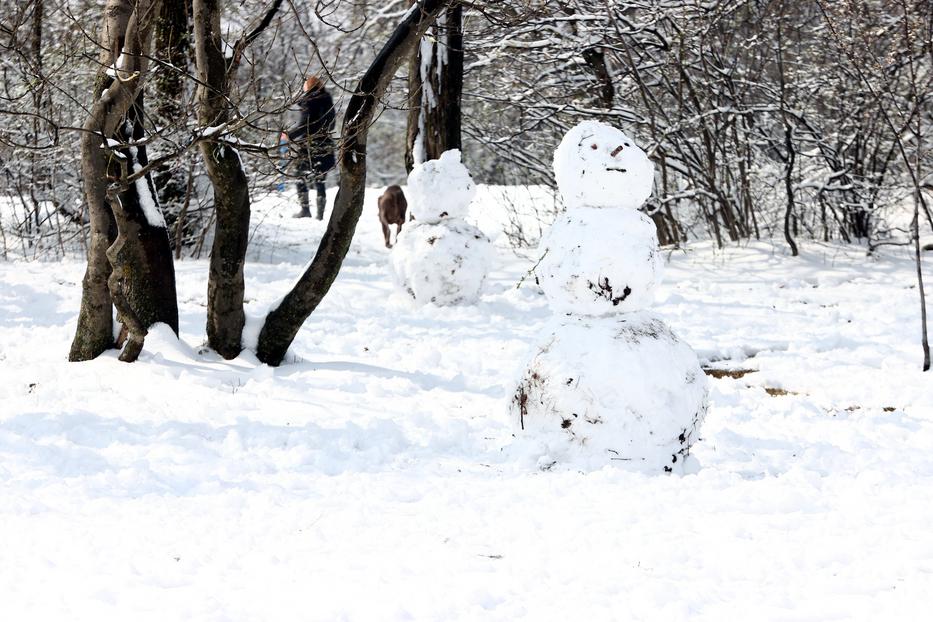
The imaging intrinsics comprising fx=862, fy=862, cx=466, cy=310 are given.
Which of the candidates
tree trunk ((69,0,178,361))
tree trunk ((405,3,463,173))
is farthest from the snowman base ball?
tree trunk ((405,3,463,173))

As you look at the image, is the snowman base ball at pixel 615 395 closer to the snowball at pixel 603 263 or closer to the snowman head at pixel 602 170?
the snowball at pixel 603 263

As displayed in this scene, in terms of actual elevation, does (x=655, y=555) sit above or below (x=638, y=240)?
below

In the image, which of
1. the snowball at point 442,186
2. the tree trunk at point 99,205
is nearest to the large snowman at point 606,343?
the tree trunk at point 99,205

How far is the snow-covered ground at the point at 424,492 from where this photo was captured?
263 centimetres

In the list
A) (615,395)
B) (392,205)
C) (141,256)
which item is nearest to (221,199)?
(141,256)

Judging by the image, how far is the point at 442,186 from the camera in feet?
27.9

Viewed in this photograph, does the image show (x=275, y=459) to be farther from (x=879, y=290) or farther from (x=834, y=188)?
(x=834, y=188)

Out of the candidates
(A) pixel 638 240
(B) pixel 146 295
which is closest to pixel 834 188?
(A) pixel 638 240

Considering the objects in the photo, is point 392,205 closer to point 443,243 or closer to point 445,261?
point 443,243

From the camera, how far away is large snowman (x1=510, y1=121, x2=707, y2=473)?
389cm

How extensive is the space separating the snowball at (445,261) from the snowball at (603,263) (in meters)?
4.28

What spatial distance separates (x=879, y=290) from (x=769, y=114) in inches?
139

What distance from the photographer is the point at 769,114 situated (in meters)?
11.5

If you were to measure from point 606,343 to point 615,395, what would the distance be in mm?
240
